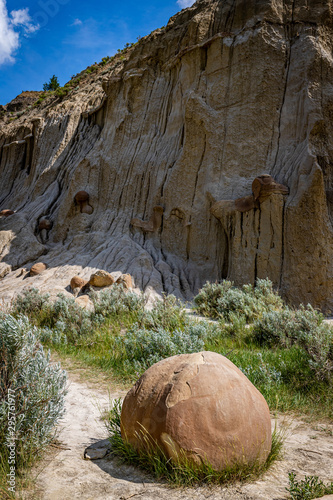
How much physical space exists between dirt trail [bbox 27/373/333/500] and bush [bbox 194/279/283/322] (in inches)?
165

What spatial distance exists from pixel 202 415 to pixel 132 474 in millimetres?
655

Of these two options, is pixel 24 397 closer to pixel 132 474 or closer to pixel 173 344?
pixel 132 474

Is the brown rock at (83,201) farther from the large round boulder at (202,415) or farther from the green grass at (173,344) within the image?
the large round boulder at (202,415)

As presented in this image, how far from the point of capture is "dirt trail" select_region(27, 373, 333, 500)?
7.63ft

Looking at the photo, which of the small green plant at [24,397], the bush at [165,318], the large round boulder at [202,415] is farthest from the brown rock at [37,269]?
the large round boulder at [202,415]

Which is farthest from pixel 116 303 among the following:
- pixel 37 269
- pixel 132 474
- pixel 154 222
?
pixel 154 222

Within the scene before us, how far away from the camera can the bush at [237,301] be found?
302 inches

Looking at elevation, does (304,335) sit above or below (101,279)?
below

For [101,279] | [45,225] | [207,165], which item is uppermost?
[207,165]

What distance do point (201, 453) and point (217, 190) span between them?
1006cm

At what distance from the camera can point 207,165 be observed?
12.5 metres

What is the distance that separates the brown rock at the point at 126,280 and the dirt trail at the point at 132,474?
706 centimetres

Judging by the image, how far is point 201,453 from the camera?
244 centimetres

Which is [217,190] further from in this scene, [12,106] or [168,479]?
[12,106]
